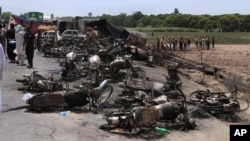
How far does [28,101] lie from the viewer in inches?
448

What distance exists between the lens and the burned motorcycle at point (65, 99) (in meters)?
11.3

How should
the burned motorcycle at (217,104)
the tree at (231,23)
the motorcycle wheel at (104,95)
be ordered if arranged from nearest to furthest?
the motorcycle wheel at (104,95), the burned motorcycle at (217,104), the tree at (231,23)

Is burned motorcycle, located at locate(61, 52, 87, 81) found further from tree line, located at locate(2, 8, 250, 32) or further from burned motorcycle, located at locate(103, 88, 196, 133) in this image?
tree line, located at locate(2, 8, 250, 32)

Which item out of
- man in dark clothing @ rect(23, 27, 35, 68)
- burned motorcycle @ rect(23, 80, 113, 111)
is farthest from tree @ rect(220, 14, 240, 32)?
burned motorcycle @ rect(23, 80, 113, 111)

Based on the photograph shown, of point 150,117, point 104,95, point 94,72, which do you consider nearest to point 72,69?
point 94,72

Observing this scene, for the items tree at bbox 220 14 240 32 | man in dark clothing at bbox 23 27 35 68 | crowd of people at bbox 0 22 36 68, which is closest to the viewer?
man in dark clothing at bbox 23 27 35 68

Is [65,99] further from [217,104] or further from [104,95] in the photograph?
[217,104]

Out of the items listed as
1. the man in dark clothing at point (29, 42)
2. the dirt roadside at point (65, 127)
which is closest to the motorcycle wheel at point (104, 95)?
the dirt roadside at point (65, 127)

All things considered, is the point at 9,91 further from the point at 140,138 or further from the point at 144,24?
the point at 144,24

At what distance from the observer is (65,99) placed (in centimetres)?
1155

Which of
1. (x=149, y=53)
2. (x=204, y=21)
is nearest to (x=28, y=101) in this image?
(x=149, y=53)

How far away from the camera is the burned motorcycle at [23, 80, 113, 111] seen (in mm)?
11336

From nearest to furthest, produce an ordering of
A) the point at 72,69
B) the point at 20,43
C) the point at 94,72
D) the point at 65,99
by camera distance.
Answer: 1. the point at 65,99
2. the point at 94,72
3. the point at 72,69
4. the point at 20,43

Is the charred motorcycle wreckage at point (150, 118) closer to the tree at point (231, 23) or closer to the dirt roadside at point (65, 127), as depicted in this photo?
the dirt roadside at point (65, 127)
